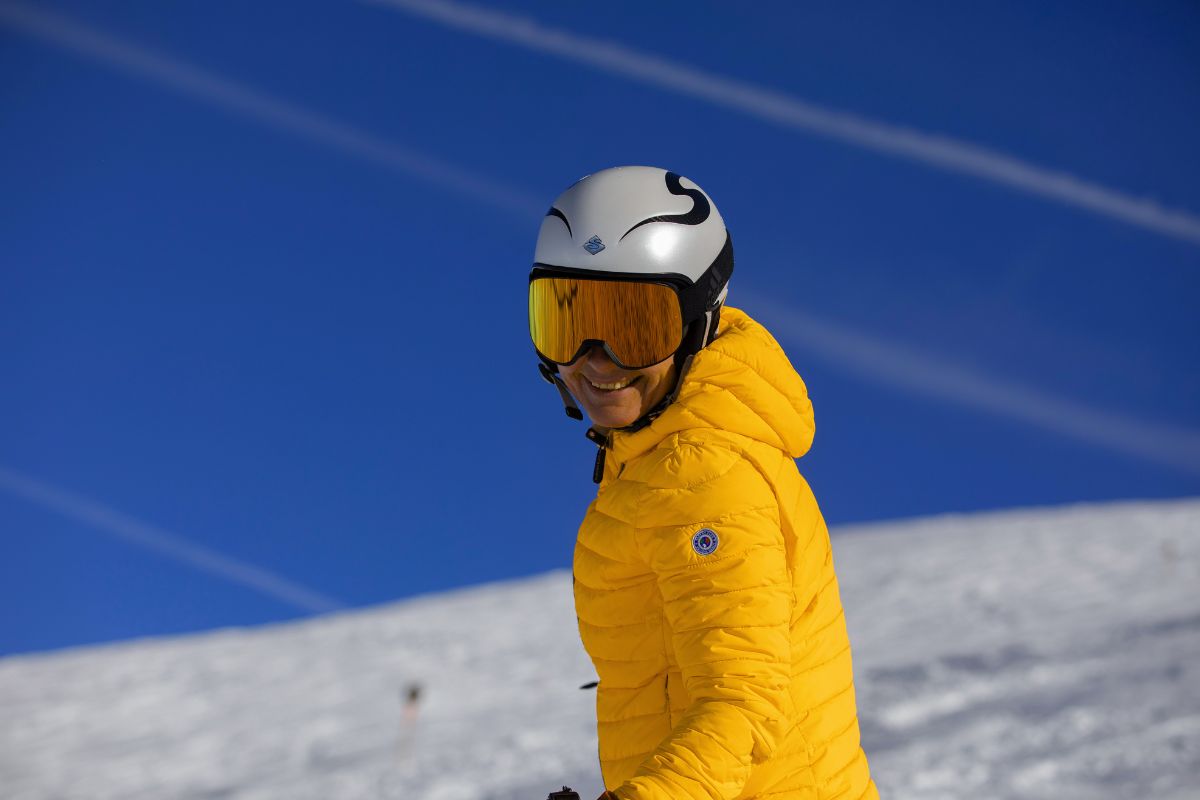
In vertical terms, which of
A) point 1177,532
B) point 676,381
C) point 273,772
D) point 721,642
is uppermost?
point 1177,532

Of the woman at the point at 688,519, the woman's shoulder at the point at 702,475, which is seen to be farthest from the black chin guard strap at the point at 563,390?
the woman's shoulder at the point at 702,475

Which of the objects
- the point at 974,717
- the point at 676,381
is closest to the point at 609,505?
the point at 676,381

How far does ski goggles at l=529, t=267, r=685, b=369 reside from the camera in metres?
2.49

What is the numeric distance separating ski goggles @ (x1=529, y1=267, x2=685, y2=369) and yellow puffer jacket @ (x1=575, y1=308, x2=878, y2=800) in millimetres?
101

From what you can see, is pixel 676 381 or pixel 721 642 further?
pixel 676 381

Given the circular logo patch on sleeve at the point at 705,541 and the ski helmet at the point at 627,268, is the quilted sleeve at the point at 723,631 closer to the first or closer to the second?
the circular logo patch on sleeve at the point at 705,541

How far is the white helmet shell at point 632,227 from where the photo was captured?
2.52 meters

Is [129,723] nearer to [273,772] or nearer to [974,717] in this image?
[273,772]

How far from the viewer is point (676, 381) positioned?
2.51m

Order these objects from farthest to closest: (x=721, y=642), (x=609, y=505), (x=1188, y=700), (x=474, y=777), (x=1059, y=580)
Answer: (x=1059, y=580)
(x=474, y=777)
(x=1188, y=700)
(x=609, y=505)
(x=721, y=642)

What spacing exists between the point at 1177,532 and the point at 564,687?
351 inches

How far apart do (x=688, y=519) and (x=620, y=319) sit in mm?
497

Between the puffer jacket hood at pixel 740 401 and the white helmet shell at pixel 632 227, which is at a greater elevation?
the white helmet shell at pixel 632 227

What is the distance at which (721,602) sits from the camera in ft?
7.16
